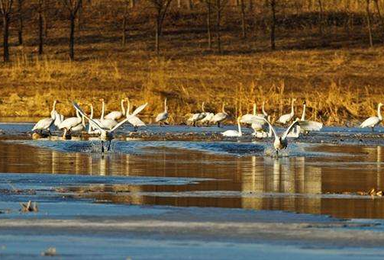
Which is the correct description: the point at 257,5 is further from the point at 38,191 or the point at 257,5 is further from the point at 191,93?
the point at 38,191

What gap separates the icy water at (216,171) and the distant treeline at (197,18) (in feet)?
138

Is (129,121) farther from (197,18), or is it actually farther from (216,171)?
(197,18)

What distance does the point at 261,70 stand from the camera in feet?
177

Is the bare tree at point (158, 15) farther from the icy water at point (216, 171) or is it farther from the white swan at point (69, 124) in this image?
the icy water at point (216, 171)

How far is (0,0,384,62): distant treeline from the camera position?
7200 centimetres

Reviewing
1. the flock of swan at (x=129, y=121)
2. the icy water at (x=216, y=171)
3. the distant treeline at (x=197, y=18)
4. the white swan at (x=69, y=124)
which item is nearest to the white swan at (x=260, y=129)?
the flock of swan at (x=129, y=121)

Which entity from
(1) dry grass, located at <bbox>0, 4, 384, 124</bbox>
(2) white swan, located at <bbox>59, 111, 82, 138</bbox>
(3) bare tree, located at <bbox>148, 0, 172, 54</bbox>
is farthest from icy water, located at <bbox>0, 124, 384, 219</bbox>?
(3) bare tree, located at <bbox>148, 0, 172, 54</bbox>

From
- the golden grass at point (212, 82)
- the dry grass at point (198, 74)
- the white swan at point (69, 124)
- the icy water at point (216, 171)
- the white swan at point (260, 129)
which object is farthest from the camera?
the dry grass at point (198, 74)

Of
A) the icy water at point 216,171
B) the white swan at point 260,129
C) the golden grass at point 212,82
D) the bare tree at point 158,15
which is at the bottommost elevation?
the icy water at point 216,171

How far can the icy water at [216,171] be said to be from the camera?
14188 millimetres

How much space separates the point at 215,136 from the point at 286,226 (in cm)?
1883

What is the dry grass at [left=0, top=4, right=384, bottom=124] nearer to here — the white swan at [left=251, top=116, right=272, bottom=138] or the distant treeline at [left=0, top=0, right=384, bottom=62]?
the distant treeline at [left=0, top=0, right=384, bottom=62]

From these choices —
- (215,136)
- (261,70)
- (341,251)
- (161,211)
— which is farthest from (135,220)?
(261,70)

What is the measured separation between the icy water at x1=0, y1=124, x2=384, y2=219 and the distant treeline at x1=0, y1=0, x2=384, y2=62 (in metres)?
42.1
